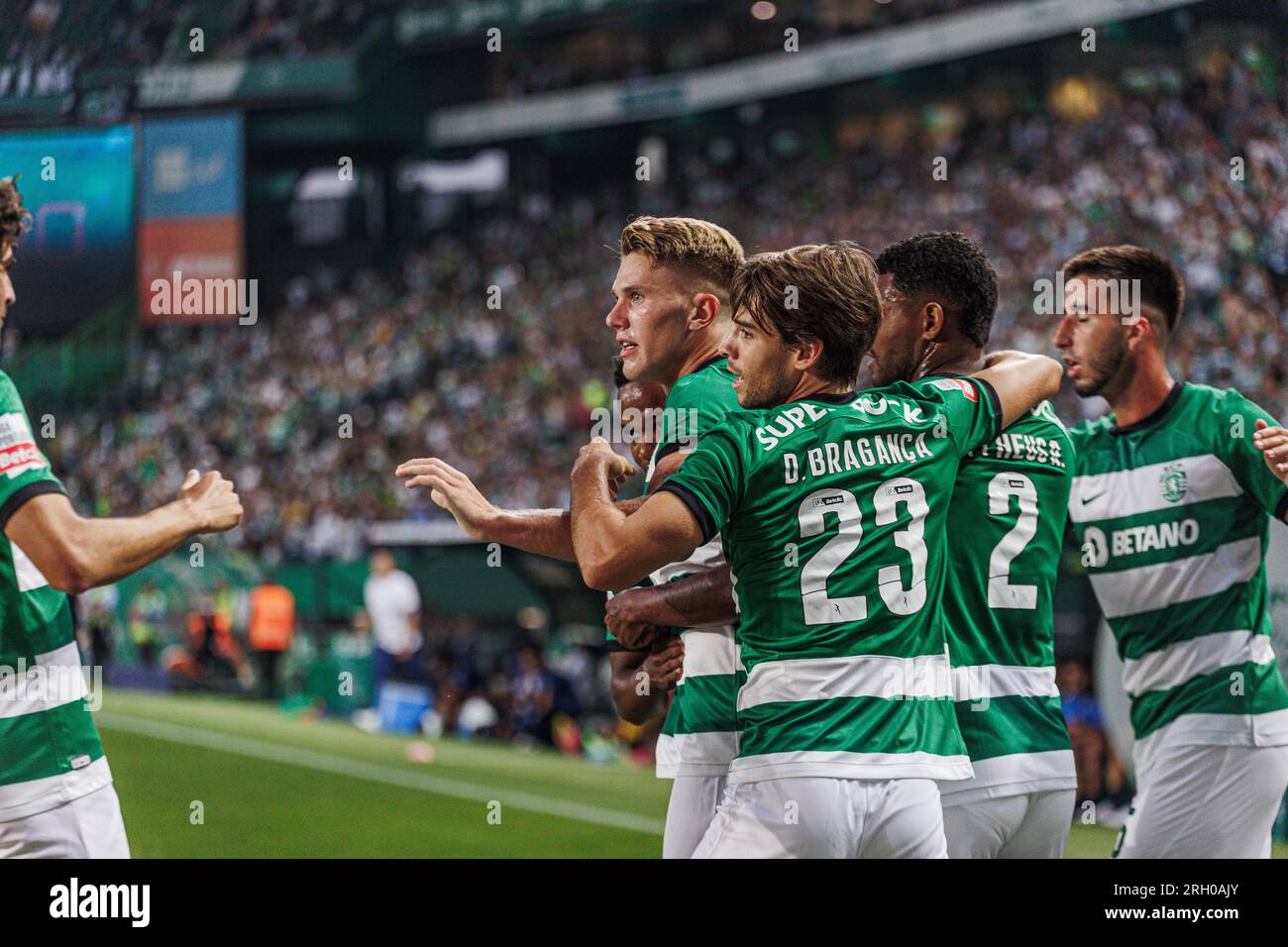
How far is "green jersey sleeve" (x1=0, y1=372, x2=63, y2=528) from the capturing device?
9.18 ft

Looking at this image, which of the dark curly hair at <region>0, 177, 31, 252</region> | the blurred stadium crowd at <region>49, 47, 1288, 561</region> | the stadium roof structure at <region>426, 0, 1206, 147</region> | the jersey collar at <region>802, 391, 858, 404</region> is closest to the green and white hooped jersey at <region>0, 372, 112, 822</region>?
the dark curly hair at <region>0, 177, 31, 252</region>

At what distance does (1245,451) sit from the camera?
13.2 feet

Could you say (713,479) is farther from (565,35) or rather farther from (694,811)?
(565,35)

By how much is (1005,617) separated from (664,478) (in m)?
0.94

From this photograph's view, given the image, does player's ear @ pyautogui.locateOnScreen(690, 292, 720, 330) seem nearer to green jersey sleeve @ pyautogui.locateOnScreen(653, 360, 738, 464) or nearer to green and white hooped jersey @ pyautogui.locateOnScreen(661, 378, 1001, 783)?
green jersey sleeve @ pyautogui.locateOnScreen(653, 360, 738, 464)

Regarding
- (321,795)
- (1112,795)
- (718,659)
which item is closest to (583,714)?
(321,795)

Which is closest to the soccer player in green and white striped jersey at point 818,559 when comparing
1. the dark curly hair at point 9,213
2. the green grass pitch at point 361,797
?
the dark curly hair at point 9,213

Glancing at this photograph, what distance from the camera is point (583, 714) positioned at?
11789 mm

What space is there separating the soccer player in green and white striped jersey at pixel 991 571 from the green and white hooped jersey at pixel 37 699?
1.97 metres

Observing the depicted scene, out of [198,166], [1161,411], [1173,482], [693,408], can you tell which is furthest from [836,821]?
[198,166]

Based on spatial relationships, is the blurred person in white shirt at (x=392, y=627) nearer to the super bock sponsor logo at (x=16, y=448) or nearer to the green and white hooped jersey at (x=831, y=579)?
the super bock sponsor logo at (x=16, y=448)

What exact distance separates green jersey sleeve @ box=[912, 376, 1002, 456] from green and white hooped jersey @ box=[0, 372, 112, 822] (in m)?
1.95

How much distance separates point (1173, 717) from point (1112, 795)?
426 cm

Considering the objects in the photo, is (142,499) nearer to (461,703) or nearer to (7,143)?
(461,703)
